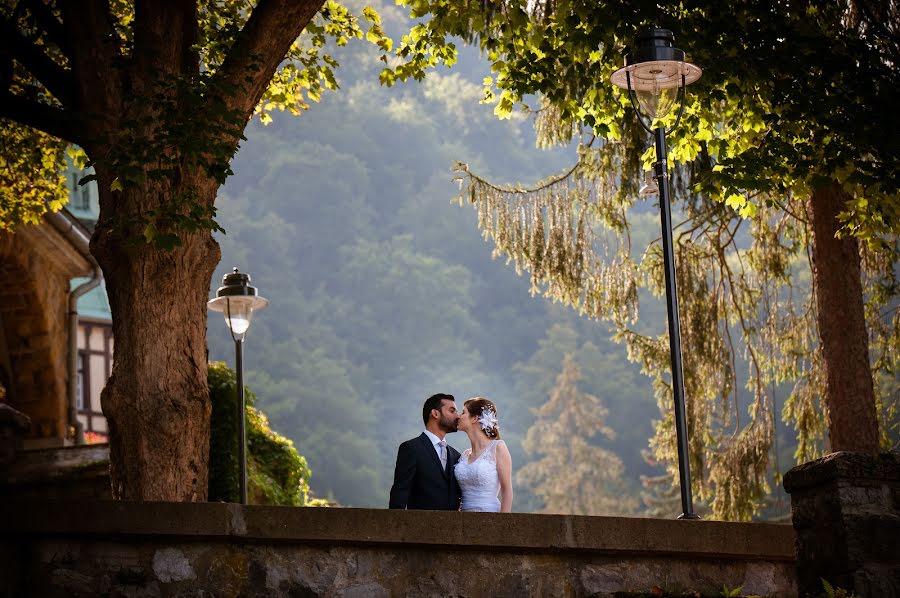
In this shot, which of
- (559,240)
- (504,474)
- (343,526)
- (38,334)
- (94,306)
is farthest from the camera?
(94,306)

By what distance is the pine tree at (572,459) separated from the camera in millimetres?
62188

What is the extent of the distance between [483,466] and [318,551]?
1785 millimetres

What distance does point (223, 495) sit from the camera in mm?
12867

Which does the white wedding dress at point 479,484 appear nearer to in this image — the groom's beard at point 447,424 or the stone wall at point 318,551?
the groom's beard at point 447,424

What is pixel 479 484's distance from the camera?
775 centimetres

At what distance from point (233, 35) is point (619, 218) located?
7273 millimetres

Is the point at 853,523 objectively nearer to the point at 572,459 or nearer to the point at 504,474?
the point at 504,474

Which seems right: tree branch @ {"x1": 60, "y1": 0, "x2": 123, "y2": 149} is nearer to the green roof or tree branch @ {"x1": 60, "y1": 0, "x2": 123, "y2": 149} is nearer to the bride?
the bride

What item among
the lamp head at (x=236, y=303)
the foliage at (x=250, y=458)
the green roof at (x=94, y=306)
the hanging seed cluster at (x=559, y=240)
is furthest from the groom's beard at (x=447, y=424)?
the green roof at (x=94, y=306)

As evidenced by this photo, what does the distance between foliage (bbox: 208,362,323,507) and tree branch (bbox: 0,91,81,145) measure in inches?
210

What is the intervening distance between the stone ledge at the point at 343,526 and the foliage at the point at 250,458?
6788mm

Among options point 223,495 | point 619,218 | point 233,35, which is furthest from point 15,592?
point 619,218

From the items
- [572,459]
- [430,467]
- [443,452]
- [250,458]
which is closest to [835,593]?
[430,467]

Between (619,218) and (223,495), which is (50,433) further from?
(619,218)
